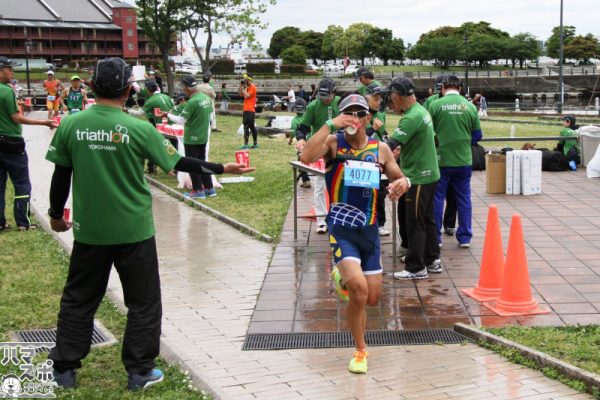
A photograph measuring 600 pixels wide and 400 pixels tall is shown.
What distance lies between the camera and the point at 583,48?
9669cm

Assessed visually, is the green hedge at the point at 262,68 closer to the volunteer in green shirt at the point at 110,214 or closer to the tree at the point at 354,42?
the tree at the point at 354,42

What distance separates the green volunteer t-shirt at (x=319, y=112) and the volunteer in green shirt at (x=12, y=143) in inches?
122

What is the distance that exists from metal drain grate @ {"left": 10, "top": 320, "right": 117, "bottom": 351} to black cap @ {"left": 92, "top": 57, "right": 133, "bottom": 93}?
2084 millimetres

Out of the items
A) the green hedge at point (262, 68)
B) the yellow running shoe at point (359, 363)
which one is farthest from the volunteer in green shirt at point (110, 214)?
the green hedge at point (262, 68)

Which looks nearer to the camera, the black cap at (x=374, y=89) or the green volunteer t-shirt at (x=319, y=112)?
the black cap at (x=374, y=89)

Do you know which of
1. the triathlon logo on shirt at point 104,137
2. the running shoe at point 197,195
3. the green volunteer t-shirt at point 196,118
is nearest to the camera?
the triathlon logo on shirt at point 104,137

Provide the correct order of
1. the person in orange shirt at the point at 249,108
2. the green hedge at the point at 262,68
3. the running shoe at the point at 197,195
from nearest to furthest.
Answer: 1. the running shoe at the point at 197,195
2. the person in orange shirt at the point at 249,108
3. the green hedge at the point at 262,68

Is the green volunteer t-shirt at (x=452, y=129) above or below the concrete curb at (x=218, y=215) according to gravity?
above

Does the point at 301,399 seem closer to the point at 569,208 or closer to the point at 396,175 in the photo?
the point at 396,175

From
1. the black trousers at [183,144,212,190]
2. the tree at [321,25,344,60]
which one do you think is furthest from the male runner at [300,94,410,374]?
the tree at [321,25,344,60]

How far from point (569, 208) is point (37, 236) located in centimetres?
754

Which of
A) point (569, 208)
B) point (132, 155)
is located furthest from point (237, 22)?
point (132, 155)

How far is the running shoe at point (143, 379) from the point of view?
16.7 ft

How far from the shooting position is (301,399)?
16.5ft
